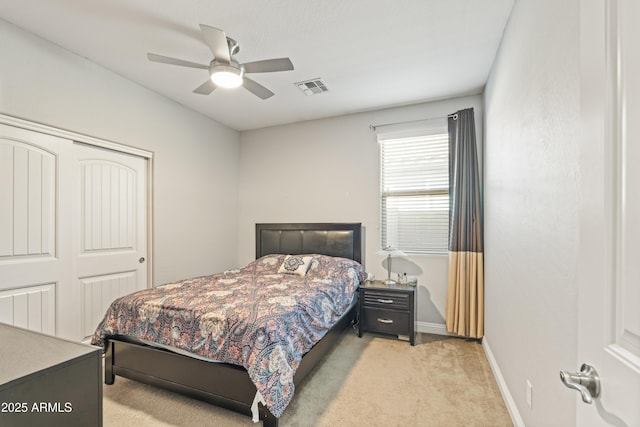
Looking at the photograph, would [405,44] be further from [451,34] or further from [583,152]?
[583,152]

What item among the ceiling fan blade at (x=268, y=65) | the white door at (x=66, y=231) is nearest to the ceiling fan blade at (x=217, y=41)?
the ceiling fan blade at (x=268, y=65)

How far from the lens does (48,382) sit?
83 centimetres

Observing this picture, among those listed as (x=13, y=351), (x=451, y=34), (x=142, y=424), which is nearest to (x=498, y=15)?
(x=451, y=34)

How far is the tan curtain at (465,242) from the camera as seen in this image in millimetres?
3186

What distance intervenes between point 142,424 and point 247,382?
745 millimetres

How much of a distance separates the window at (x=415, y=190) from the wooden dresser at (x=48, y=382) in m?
3.30

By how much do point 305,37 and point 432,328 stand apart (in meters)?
3.35

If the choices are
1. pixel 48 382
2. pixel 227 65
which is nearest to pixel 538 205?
pixel 48 382

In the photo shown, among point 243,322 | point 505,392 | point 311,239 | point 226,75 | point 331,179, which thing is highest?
point 226,75

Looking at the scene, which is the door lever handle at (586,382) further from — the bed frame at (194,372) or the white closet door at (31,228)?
the white closet door at (31,228)

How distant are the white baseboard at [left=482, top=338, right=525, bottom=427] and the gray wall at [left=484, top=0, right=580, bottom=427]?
0.05 m

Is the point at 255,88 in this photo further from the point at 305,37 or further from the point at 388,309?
the point at 388,309

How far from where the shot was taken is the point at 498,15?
216 centimetres

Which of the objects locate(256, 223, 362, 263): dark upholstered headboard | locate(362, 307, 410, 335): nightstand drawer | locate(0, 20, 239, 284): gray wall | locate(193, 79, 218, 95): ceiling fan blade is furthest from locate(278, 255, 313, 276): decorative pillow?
locate(193, 79, 218, 95): ceiling fan blade
